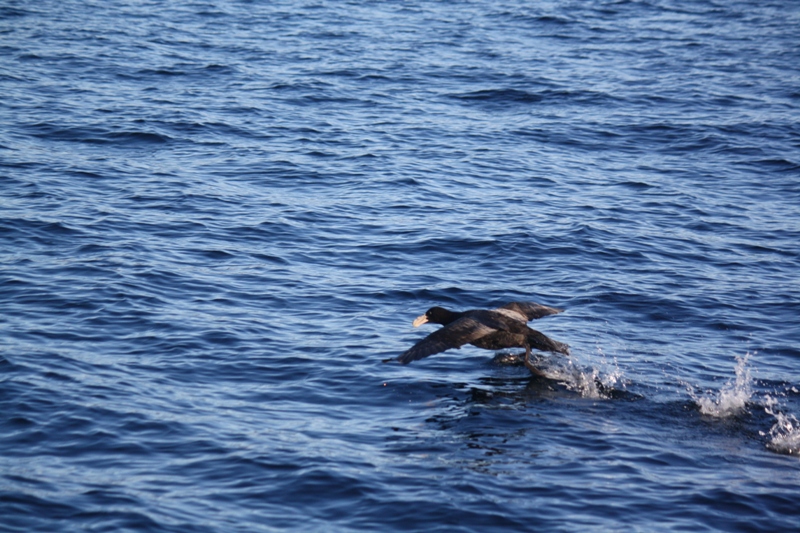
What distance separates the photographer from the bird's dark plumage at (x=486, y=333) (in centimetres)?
1001

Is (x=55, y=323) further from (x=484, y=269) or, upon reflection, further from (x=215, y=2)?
(x=215, y=2)

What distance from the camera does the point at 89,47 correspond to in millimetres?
25203

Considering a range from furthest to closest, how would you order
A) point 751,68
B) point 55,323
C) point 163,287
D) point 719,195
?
point 751,68 < point 719,195 < point 163,287 < point 55,323

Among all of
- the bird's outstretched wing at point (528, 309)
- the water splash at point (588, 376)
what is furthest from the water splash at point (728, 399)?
the bird's outstretched wing at point (528, 309)

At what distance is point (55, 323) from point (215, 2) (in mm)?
22900

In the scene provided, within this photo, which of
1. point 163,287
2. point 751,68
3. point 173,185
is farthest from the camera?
point 751,68

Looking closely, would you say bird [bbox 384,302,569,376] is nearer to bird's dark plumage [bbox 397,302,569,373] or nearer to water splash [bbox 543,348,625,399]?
bird's dark plumage [bbox 397,302,569,373]

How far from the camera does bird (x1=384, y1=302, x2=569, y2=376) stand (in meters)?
10.0

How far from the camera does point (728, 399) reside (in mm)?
10148

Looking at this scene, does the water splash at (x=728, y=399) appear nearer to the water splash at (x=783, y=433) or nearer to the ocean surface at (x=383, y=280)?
the ocean surface at (x=383, y=280)

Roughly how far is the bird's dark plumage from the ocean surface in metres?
0.51

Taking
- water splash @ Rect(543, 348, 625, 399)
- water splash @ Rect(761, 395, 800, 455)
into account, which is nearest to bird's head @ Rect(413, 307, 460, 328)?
water splash @ Rect(543, 348, 625, 399)

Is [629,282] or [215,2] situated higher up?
[215,2]

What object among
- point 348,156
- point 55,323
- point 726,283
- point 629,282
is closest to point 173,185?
point 348,156
